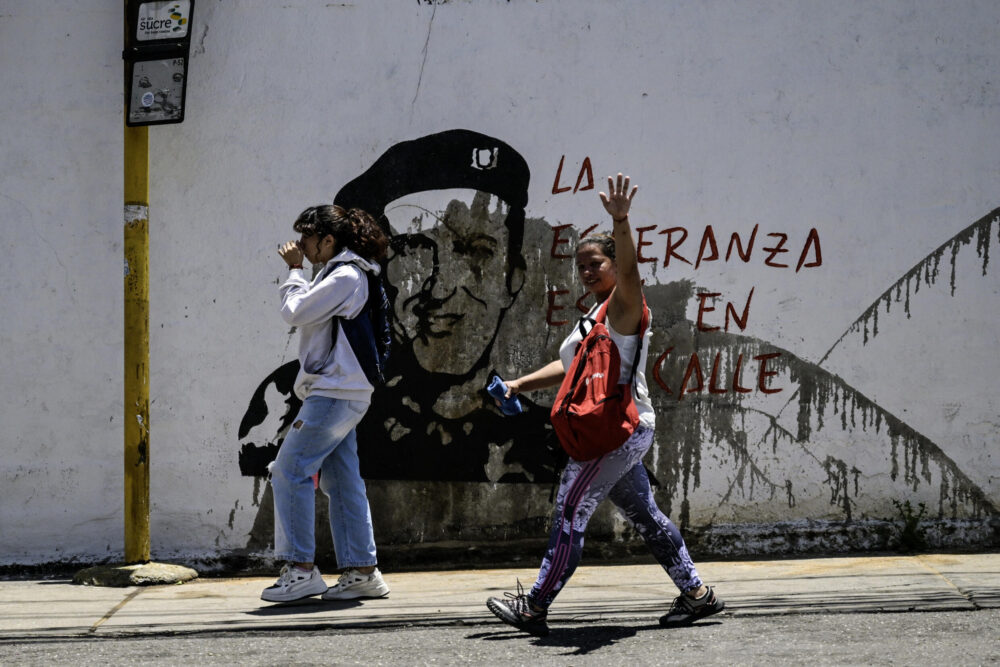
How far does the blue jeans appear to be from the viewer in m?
5.07

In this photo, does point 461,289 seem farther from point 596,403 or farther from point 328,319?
point 596,403

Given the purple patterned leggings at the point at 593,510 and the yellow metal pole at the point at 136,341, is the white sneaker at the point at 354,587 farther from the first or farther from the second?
the yellow metal pole at the point at 136,341

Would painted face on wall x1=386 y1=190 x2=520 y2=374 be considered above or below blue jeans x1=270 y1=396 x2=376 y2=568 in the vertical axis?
above

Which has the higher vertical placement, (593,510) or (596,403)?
(596,403)

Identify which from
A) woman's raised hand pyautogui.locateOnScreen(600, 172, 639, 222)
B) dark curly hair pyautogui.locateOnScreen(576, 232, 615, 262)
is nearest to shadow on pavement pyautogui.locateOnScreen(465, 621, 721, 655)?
dark curly hair pyautogui.locateOnScreen(576, 232, 615, 262)

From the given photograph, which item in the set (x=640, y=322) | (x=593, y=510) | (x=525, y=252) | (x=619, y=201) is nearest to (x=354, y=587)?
(x=593, y=510)

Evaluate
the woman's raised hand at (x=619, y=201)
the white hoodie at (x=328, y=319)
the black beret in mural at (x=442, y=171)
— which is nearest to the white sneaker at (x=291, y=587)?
the white hoodie at (x=328, y=319)

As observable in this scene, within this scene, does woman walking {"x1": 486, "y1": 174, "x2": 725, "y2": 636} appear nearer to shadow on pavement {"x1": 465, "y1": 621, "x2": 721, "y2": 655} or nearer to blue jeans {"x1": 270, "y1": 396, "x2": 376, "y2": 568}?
shadow on pavement {"x1": 465, "y1": 621, "x2": 721, "y2": 655}

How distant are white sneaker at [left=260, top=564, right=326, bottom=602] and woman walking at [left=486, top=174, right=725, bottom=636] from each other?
3.26 feet

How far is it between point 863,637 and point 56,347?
412cm

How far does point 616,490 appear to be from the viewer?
456 cm

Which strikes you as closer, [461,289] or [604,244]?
[604,244]

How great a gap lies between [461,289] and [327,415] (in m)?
1.35

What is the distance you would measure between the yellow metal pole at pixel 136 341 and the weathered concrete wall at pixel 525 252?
287mm
